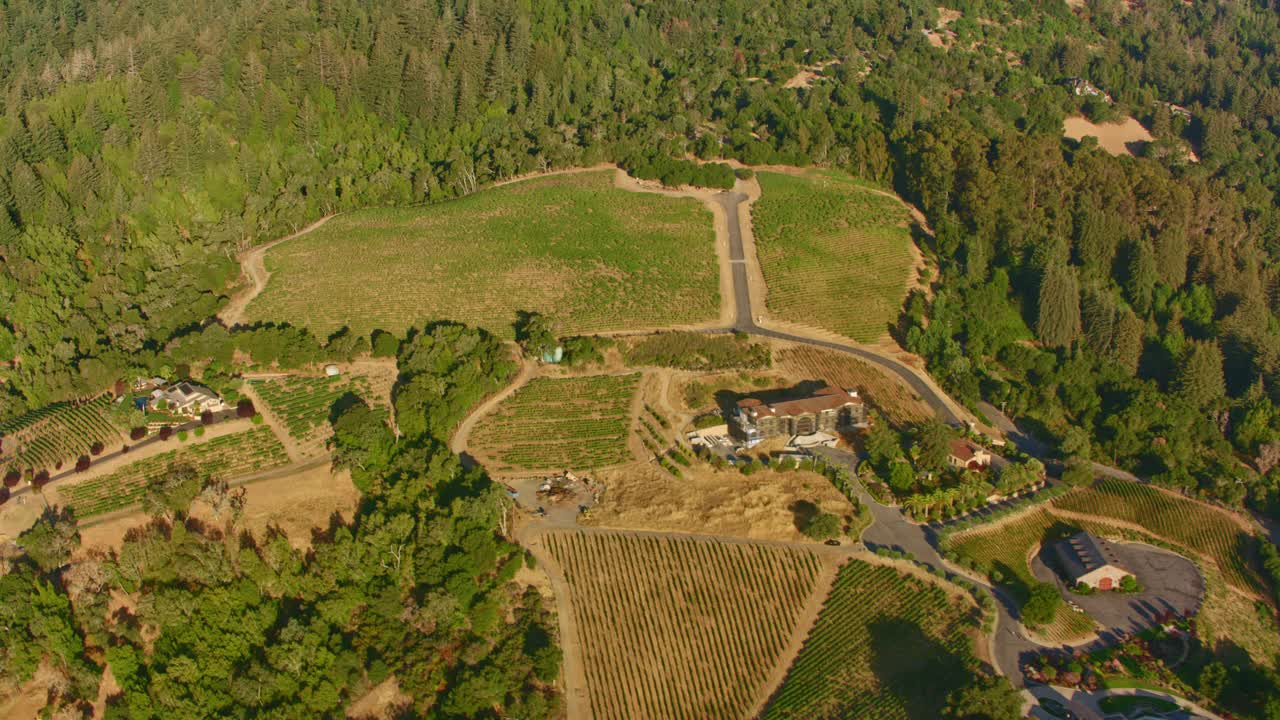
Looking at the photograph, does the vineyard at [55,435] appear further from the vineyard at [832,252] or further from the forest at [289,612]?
the vineyard at [832,252]

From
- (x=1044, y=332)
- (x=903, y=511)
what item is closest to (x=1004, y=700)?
(x=903, y=511)

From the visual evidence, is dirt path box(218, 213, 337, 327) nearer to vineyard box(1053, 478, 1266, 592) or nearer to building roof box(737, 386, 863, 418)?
building roof box(737, 386, 863, 418)

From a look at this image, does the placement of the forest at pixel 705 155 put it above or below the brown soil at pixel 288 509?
above

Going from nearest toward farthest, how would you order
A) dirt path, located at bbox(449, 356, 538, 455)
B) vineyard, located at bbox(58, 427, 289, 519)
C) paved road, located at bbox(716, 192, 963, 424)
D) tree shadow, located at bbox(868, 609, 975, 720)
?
tree shadow, located at bbox(868, 609, 975, 720) < vineyard, located at bbox(58, 427, 289, 519) < dirt path, located at bbox(449, 356, 538, 455) < paved road, located at bbox(716, 192, 963, 424)

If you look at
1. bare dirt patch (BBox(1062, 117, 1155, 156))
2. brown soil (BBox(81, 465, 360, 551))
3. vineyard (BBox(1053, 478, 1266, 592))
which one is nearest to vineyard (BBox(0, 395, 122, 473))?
brown soil (BBox(81, 465, 360, 551))

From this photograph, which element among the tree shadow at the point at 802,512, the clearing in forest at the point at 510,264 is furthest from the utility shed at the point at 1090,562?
the clearing in forest at the point at 510,264

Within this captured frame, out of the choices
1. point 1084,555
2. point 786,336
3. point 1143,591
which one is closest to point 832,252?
point 786,336
